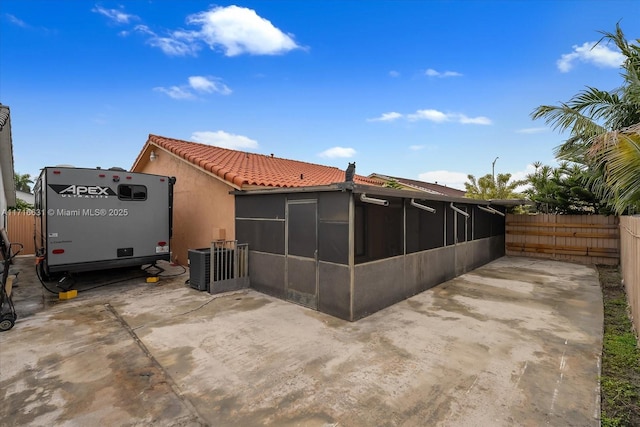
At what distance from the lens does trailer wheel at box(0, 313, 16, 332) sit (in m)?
4.32

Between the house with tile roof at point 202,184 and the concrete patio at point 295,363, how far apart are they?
8.61 feet

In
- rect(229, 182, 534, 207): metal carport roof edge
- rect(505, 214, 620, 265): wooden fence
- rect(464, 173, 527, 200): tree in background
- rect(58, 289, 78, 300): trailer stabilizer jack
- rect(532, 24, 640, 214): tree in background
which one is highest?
rect(532, 24, 640, 214): tree in background

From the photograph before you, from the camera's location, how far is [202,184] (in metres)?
8.66

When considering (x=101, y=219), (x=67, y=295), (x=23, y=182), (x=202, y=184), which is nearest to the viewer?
(x=67, y=295)

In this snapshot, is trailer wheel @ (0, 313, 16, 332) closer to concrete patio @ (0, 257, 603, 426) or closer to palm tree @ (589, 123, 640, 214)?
concrete patio @ (0, 257, 603, 426)

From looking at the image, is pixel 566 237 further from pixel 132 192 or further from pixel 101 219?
pixel 101 219

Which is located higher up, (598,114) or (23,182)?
(23,182)

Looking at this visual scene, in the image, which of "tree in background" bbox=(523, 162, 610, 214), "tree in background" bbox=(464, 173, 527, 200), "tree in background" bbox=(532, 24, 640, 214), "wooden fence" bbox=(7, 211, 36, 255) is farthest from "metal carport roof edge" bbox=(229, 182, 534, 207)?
"wooden fence" bbox=(7, 211, 36, 255)

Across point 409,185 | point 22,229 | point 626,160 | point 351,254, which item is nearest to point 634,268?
point 626,160

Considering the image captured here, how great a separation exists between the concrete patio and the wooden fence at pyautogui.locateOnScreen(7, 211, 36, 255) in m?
9.40

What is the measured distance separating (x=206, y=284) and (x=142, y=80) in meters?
9.58

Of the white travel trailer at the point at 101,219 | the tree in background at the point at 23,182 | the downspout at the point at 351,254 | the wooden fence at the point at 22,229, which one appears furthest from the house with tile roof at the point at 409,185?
the tree in background at the point at 23,182

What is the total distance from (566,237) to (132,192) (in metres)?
14.1

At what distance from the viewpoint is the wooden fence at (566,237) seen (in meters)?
9.96
